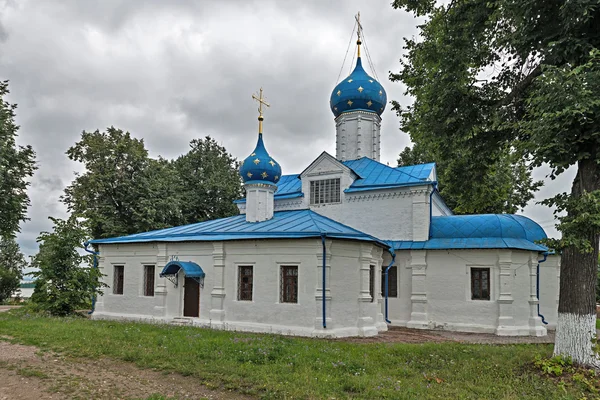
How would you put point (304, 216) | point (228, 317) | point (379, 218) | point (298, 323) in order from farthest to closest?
point (379, 218) → point (304, 216) → point (228, 317) → point (298, 323)

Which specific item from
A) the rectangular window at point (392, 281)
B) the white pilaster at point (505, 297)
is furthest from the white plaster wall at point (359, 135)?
the white pilaster at point (505, 297)

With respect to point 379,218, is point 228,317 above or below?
below

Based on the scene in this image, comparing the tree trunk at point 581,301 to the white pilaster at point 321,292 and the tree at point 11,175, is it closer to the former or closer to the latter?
the white pilaster at point 321,292

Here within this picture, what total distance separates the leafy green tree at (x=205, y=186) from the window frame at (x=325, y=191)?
12813 millimetres

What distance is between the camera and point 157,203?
25.9m

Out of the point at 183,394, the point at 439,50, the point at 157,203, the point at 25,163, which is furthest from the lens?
the point at 157,203

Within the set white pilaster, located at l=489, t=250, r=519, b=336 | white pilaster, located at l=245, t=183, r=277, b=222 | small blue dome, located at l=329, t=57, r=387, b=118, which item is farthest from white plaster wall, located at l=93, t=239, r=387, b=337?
small blue dome, located at l=329, t=57, r=387, b=118

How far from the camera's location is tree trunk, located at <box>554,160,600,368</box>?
324 inches

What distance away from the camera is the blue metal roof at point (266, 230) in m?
13.8

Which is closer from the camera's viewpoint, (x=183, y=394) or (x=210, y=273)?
(x=183, y=394)

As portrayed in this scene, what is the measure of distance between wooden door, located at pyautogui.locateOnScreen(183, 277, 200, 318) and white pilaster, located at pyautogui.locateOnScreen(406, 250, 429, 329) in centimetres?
743

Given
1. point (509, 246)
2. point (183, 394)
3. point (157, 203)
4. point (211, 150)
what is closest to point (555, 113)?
point (183, 394)

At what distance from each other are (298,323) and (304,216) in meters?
3.79

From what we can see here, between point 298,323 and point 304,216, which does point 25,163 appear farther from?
point 298,323
